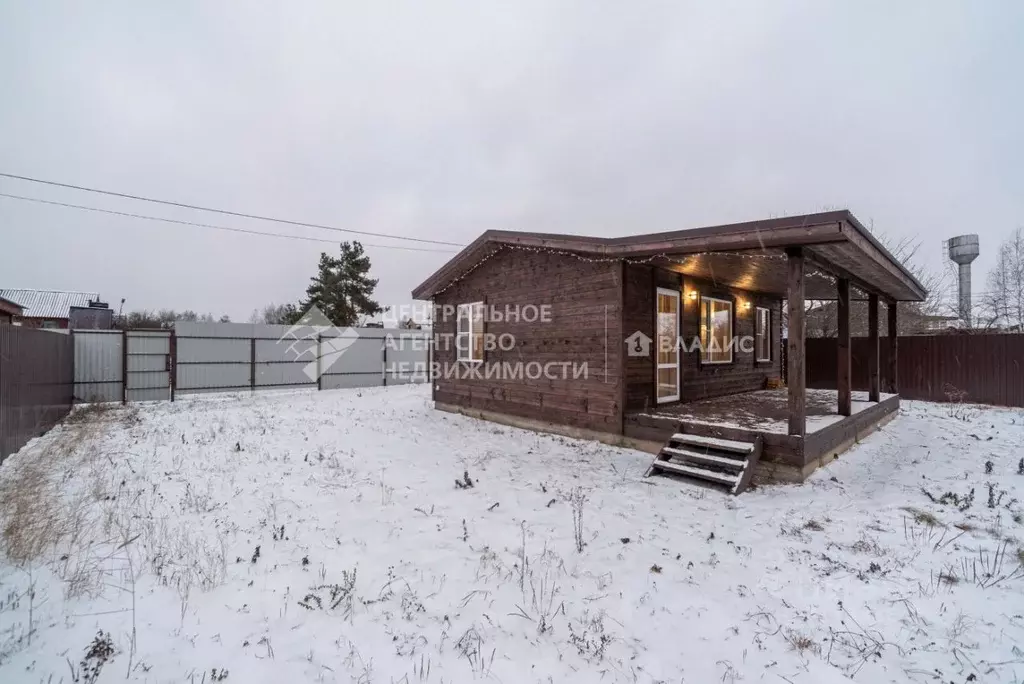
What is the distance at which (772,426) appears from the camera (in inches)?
248

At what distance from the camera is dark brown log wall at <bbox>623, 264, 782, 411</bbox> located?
772cm

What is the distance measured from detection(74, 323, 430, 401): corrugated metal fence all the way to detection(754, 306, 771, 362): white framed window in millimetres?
12505

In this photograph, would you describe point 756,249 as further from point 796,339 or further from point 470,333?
point 470,333

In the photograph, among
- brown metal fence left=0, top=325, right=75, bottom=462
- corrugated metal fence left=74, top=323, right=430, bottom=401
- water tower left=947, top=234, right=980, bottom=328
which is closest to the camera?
brown metal fence left=0, top=325, right=75, bottom=462

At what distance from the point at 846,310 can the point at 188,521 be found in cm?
1008

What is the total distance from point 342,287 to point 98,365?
16.0 m

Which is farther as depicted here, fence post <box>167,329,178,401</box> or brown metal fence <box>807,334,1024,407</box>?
fence post <box>167,329,178,401</box>

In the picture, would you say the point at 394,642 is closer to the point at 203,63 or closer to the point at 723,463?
the point at 723,463

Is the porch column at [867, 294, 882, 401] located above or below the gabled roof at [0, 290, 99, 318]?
below

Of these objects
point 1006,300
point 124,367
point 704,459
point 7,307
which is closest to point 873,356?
point 704,459

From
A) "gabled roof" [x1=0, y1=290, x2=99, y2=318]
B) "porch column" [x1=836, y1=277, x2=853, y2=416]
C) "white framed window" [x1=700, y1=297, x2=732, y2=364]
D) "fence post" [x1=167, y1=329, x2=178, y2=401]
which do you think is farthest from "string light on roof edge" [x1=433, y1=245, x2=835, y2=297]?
"gabled roof" [x1=0, y1=290, x2=99, y2=318]

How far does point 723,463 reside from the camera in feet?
18.6

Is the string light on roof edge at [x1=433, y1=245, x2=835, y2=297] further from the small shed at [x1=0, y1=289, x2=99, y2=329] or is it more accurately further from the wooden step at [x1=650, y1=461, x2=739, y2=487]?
the small shed at [x1=0, y1=289, x2=99, y2=329]

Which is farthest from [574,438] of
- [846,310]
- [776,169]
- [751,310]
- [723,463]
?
[776,169]
